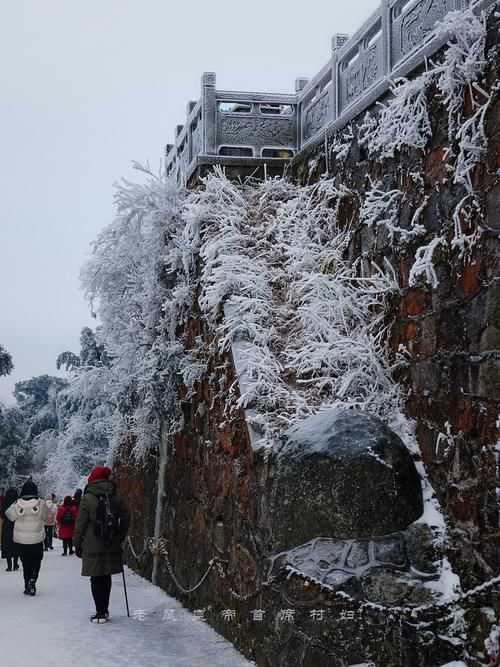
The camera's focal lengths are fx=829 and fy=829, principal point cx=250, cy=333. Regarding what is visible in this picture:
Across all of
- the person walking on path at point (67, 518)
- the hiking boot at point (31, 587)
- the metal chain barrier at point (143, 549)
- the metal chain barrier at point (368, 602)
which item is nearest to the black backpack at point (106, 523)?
the metal chain barrier at point (368, 602)

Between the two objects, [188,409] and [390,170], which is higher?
[390,170]

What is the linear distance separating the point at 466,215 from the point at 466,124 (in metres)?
0.59

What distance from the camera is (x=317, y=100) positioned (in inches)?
389

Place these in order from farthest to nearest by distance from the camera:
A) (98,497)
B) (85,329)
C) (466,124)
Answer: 1. (85,329)
2. (98,497)
3. (466,124)

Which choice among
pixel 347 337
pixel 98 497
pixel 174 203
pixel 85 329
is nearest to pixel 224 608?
pixel 98 497

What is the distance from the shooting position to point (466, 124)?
5449mm

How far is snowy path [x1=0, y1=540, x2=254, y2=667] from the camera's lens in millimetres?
6523

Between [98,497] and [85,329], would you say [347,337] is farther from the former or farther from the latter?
[85,329]

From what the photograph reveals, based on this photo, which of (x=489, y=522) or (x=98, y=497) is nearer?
(x=489, y=522)

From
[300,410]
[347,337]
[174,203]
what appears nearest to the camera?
[300,410]

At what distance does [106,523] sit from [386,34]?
17.4ft

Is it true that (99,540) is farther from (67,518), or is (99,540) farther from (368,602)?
(67,518)

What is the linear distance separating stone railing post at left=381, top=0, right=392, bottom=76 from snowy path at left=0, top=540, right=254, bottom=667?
5.18m

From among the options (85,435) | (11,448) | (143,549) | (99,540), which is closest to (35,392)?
(11,448)
